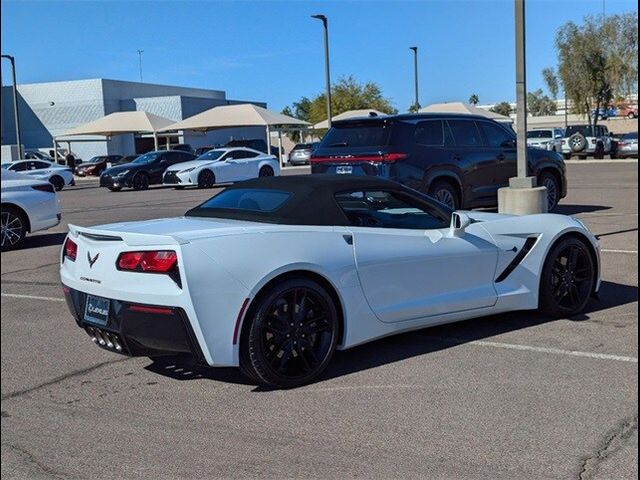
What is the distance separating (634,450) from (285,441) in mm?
1809

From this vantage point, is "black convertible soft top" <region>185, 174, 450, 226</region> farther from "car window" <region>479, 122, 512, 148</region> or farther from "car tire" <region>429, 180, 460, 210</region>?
"car window" <region>479, 122, 512, 148</region>

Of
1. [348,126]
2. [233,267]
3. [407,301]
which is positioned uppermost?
[348,126]

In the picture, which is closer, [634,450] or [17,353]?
[634,450]

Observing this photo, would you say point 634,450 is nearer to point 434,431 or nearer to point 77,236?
point 434,431

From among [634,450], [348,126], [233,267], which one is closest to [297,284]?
[233,267]

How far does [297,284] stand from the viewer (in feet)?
16.4

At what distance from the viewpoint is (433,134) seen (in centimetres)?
Result: 1248

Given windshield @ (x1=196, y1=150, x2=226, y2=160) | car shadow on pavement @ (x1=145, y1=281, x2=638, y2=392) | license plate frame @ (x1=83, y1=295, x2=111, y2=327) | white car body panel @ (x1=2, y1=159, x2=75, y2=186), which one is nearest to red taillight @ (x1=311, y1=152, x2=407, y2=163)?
car shadow on pavement @ (x1=145, y1=281, x2=638, y2=392)

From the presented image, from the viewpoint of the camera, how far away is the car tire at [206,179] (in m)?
27.8

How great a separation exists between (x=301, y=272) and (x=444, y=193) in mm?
7931

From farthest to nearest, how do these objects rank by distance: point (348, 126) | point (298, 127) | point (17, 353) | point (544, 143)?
point (298, 127), point (544, 143), point (348, 126), point (17, 353)

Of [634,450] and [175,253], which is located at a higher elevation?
[175,253]

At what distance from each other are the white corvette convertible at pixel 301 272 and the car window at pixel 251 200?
0.06ft

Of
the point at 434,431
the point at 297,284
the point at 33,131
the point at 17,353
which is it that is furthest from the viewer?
the point at 33,131
